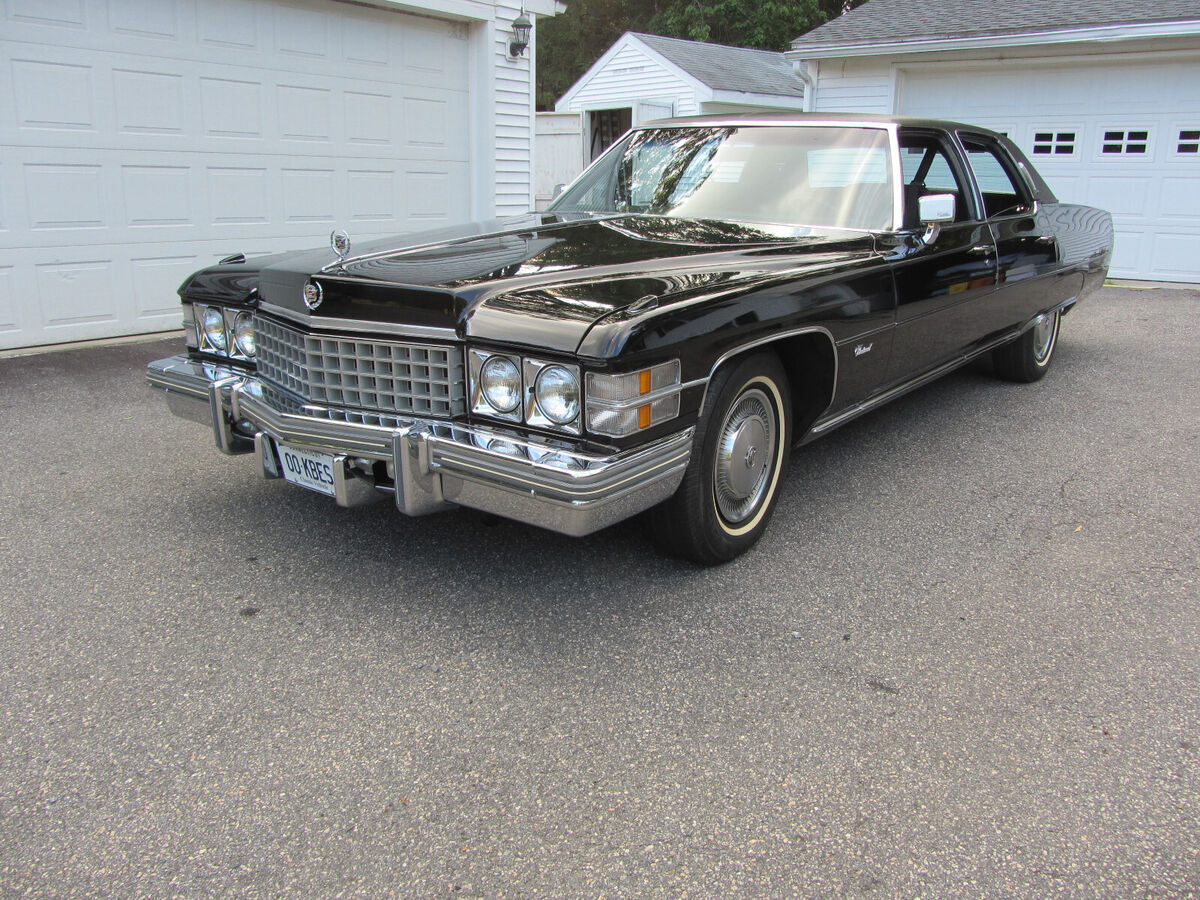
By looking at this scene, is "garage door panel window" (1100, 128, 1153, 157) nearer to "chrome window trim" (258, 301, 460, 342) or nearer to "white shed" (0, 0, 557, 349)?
"white shed" (0, 0, 557, 349)

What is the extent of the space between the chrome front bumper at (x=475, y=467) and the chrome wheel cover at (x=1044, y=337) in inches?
160

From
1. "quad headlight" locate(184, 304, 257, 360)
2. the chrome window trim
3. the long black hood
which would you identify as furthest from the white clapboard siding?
the chrome window trim

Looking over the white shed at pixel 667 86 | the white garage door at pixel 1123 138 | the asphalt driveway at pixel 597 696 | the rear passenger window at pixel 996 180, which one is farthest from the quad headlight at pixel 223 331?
the white shed at pixel 667 86

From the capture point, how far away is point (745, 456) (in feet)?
10.7

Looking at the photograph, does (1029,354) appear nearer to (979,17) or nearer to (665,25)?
(979,17)

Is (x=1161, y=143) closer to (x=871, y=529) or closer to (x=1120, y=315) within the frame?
(x=1120, y=315)

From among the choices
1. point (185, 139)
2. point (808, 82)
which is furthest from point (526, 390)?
point (808, 82)

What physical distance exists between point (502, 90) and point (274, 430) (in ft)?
22.9

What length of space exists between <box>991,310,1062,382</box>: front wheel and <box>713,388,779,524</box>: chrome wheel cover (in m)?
3.02

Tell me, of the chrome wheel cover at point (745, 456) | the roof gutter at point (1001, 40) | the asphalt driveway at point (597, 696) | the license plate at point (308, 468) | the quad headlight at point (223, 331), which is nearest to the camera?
the asphalt driveway at point (597, 696)

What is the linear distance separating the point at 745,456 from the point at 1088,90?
9854mm

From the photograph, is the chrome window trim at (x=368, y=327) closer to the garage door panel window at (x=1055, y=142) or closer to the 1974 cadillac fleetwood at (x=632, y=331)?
the 1974 cadillac fleetwood at (x=632, y=331)

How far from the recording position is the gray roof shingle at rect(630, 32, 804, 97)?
21.3m

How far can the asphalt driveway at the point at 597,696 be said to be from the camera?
1977 mm
